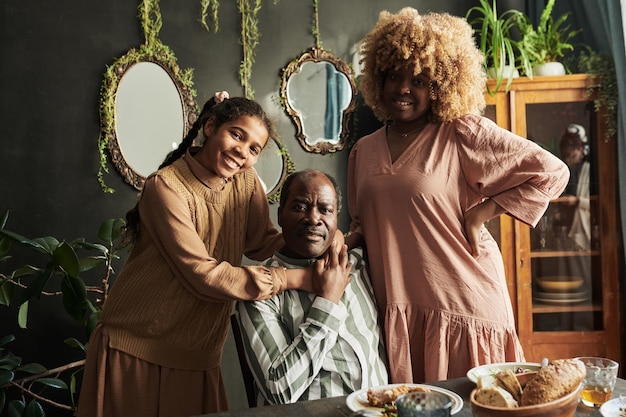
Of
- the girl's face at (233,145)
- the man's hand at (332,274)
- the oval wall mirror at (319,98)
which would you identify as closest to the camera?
the man's hand at (332,274)

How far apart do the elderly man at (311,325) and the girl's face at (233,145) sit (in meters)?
0.16

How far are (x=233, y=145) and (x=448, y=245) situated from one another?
30.3 inches

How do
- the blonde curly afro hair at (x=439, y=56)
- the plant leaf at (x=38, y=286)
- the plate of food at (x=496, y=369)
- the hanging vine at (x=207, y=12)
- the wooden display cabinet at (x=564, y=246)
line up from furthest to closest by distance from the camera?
1. the wooden display cabinet at (x=564, y=246)
2. the hanging vine at (x=207, y=12)
3. the plant leaf at (x=38, y=286)
4. the blonde curly afro hair at (x=439, y=56)
5. the plate of food at (x=496, y=369)

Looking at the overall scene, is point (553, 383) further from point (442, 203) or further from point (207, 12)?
point (207, 12)

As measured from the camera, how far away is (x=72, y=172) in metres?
3.64

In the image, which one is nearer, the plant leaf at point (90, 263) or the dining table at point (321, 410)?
the dining table at point (321, 410)

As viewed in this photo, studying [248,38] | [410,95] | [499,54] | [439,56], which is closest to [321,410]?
[410,95]

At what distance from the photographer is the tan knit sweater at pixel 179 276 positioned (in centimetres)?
202

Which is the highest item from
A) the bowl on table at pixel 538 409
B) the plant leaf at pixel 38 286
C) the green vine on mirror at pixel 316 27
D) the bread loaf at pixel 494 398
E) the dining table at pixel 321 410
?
the green vine on mirror at pixel 316 27

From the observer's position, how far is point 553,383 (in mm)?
1309

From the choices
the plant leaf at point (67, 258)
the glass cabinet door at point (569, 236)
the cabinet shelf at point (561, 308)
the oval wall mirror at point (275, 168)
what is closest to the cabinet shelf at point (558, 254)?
the glass cabinet door at point (569, 236)

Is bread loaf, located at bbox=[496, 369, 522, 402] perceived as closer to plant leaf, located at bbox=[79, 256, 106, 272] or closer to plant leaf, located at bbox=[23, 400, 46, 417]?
plant leaf, located at bbox=[79, 256, 106, 272]

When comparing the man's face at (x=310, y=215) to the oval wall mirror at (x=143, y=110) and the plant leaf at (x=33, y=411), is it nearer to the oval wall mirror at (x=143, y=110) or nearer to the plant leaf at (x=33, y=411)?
the plant leaf at (x=33, y=411)

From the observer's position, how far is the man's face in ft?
6.82
